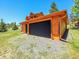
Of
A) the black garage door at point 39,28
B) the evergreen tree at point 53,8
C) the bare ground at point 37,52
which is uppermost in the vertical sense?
the evergreen tree at point 53,8

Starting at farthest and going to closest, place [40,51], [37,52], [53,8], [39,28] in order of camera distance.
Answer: [53,8]
[39,28]
[40,51]
[37,52]

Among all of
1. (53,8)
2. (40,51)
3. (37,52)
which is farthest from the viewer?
(53,8)

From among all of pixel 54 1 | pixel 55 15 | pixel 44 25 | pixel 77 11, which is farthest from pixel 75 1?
pixel 54 1

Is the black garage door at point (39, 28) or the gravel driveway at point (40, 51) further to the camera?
the black garage door at point (39, 28)

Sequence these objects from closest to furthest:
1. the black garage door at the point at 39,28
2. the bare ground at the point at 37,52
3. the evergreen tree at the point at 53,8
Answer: the bare ground at the point at 37,52, the black garage door at the point at 39,28, the evergreen tree at the point at 53,8

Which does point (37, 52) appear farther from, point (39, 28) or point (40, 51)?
point (39, 28)

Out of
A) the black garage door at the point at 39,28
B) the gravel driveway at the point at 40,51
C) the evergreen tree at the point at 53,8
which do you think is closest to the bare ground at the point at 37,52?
the gravel driveway at the point at 40,51

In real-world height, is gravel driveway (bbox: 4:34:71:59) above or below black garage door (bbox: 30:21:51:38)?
below

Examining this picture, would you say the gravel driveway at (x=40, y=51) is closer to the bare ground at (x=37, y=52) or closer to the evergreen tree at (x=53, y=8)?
the bare ground at (x=37, y=52)

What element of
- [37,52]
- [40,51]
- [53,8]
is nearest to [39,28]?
[40,51]

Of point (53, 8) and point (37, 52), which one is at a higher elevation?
point (53, 8)

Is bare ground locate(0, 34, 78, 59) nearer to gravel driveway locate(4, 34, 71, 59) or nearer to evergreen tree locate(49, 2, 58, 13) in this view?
gravel driveway locate(4, 34, 71, 59)

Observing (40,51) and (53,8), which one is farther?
(53,8)

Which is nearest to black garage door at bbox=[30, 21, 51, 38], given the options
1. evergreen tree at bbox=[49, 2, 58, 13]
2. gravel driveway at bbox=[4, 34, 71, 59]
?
gravel driveway at bbox=[4, 34, 71, 59]
